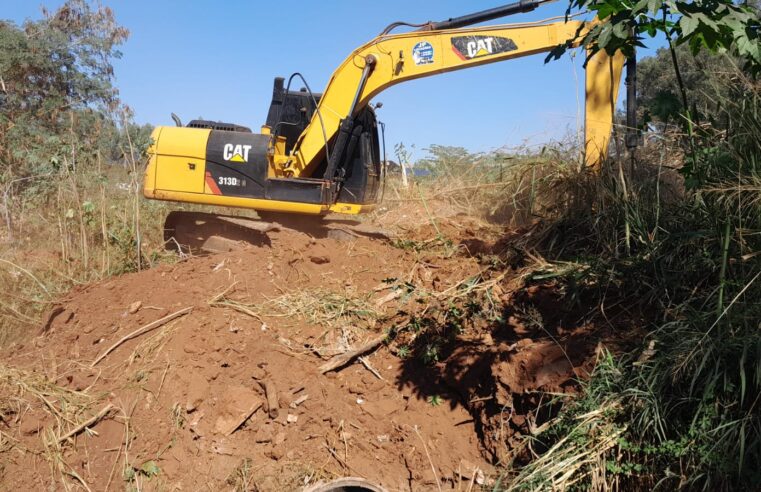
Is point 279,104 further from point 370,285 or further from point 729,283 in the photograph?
point 729,283

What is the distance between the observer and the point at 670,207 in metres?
4.36

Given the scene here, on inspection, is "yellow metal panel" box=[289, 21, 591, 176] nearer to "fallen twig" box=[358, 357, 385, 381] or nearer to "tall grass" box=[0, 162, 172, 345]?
"tall grass" box=[0, 162, 172, 345]

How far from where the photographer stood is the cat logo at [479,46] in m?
6.82

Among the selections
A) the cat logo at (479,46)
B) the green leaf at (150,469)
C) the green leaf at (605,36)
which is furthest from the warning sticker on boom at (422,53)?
the green leaf at (150,469)

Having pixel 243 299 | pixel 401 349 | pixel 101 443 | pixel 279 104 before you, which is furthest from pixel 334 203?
pixel 101 443

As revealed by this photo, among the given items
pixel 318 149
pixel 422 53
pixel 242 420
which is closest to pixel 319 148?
pixel 318 149

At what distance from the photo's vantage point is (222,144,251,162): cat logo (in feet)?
24.1

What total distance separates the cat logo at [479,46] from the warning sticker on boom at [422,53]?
0.28 meters

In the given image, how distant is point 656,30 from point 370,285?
3.29 m

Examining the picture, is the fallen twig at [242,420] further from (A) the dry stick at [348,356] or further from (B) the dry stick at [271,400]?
(A) the dry stick at [348,356]

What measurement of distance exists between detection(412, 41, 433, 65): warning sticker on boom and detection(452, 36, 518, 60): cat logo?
279 millimetres

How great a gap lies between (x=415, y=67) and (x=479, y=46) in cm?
76

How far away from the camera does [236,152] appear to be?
7.37 metres

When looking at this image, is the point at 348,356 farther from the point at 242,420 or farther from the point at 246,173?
the point at 246,173
